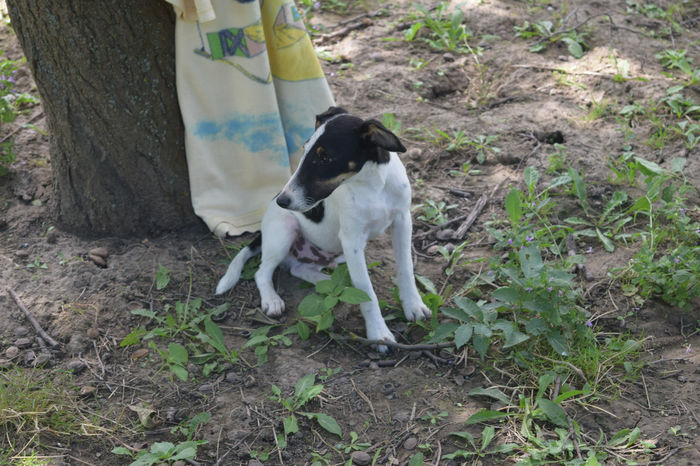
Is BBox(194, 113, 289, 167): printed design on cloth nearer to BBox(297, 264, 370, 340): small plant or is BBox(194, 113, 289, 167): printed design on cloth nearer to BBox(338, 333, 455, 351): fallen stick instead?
BBox(297, 264, 370, 340): small plant

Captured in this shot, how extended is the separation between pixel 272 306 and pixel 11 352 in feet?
4.56

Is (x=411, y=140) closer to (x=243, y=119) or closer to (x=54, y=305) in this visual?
(x=243, y=119)

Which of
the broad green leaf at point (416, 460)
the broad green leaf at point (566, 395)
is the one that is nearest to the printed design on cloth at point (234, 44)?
the broad green leaf at point (416, 460)

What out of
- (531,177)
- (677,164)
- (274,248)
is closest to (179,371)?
(274,248)

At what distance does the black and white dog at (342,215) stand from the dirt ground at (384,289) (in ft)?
0.53

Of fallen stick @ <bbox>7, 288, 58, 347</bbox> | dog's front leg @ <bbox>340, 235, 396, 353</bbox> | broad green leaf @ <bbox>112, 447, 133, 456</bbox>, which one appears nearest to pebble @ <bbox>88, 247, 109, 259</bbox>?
fallen stick @ <bbox>7, 288, 58, 347</bbox>

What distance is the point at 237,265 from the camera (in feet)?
12.4

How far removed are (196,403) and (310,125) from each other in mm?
2016

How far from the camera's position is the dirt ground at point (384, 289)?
2812 mm

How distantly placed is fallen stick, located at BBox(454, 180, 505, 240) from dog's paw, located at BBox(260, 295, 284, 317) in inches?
49.7

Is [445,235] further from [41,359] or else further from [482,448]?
[41,359]

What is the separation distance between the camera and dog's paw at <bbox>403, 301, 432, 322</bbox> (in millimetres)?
3432

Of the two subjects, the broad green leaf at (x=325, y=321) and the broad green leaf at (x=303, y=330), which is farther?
the broad green leaf at (x=303, y=330)

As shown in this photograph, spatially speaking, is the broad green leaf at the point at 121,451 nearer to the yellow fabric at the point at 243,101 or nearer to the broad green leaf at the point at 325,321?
the broad green leaf at the point at 325,321
